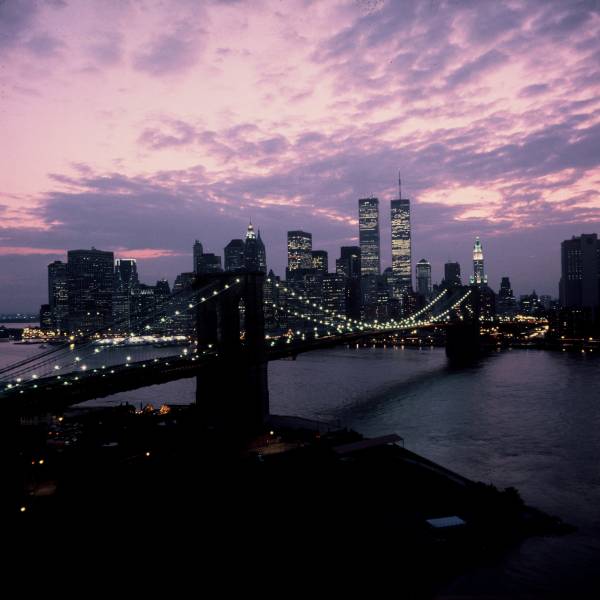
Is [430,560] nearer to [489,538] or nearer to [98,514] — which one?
[489,538]

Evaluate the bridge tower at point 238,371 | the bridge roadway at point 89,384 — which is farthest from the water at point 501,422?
the bridge roadway at point 89,384

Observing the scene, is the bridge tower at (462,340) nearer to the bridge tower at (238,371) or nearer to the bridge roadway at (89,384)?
the bridge tower at (238,371)

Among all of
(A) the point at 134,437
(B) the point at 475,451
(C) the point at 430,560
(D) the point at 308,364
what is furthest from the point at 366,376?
(C) the point at 430,560

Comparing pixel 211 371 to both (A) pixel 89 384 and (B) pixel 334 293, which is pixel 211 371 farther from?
(B) pixel 334 293

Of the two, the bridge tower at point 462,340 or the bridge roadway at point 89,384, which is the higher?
the bridge roadway at point 89,384

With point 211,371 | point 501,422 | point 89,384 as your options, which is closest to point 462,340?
point 501,422

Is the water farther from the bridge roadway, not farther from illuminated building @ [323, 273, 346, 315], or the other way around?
illuminated building @ [323, 273, 346, 315]
